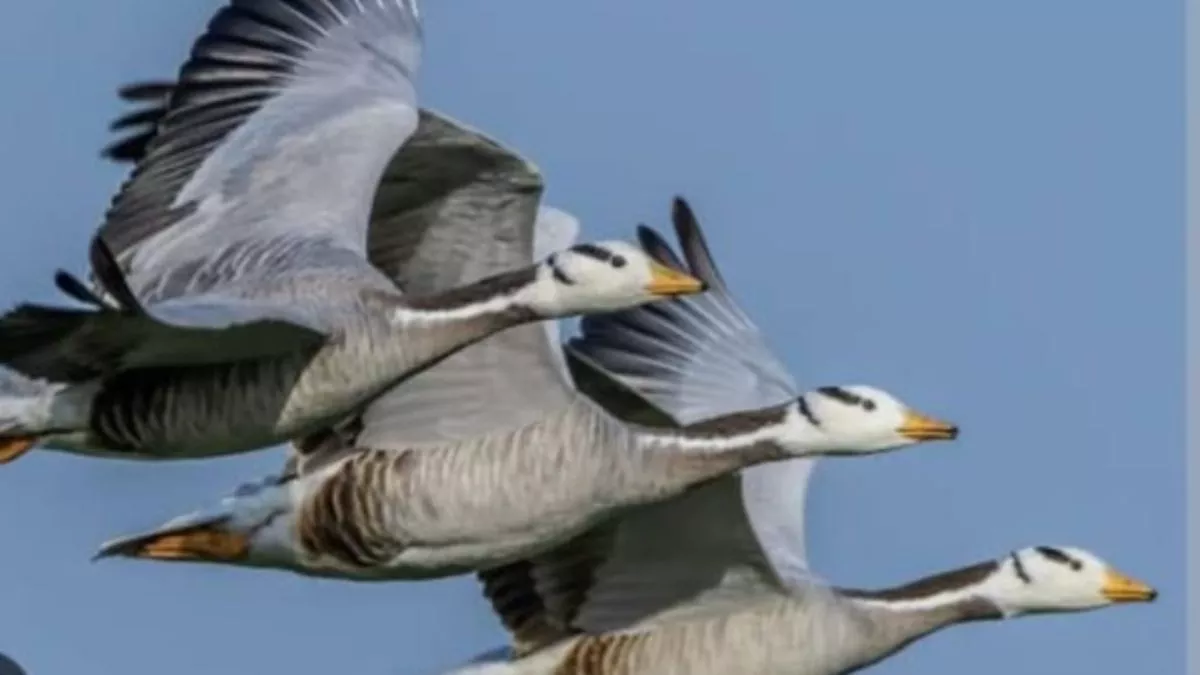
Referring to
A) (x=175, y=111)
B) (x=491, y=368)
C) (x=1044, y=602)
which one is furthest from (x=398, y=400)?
(x=1044, y=602)

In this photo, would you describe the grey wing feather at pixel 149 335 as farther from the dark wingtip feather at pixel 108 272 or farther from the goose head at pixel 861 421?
the goose head at pixel 861 421

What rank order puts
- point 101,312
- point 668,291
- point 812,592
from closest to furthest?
point 101,312, point 668,291, point 812,592

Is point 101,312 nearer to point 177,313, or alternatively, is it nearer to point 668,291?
point 177,313

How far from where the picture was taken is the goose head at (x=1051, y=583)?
19.7m

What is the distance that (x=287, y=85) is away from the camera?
19.5 metres

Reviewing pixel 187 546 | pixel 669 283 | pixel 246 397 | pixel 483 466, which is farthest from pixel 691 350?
pixel 246 397

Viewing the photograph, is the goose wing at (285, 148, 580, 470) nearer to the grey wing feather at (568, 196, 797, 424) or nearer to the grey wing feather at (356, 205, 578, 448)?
the grey wing feather at (356, 205, 578, 448)

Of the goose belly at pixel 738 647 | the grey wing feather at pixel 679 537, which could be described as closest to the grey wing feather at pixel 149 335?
the grey wing feather at pixel 679 537

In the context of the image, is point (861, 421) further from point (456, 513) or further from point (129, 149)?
point (129, 149)

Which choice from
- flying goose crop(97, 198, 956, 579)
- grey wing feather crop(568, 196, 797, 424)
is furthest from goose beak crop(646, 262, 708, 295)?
grey wing feather crop(568, 196, 797, 424)

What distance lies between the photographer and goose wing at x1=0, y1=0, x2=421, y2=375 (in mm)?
17406

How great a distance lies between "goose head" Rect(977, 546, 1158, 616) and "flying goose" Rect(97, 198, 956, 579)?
1.19 m

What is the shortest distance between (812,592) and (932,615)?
0.54 metres

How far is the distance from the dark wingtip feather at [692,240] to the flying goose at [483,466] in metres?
2.47
